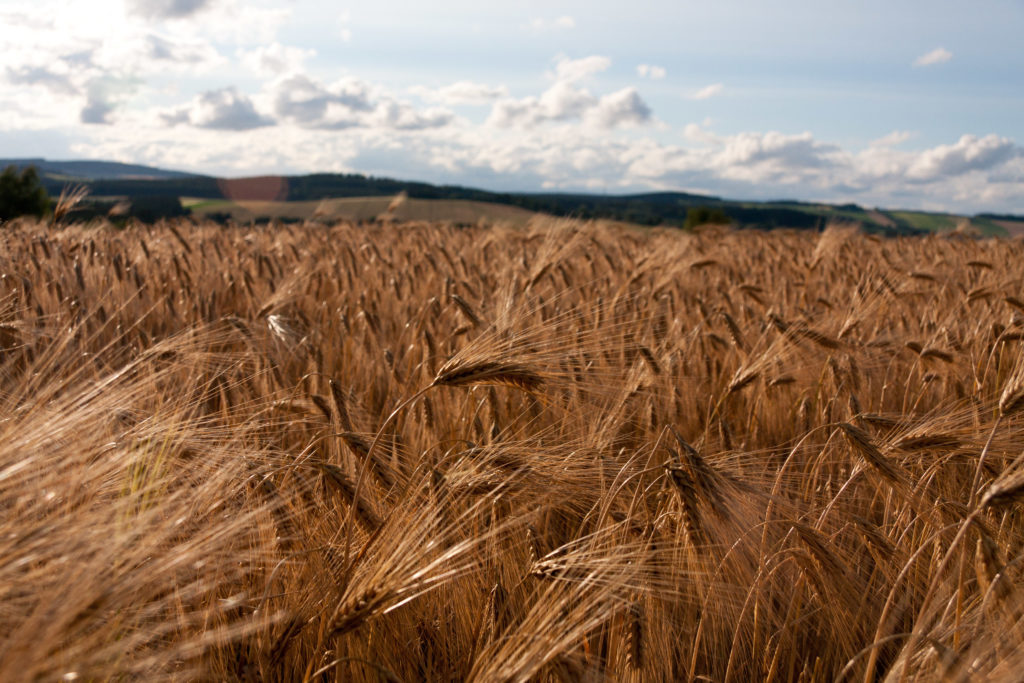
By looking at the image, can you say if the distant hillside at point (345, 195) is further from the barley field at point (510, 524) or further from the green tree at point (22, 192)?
the barley field at point (510, 524)

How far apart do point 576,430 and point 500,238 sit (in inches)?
214

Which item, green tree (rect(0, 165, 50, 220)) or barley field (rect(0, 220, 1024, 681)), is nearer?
barley field (rect(0, 220, 1024, 681))

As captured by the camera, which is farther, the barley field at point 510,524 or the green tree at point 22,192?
the green tree at point 22,192

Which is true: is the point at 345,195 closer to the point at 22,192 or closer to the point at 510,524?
the point at 22,192

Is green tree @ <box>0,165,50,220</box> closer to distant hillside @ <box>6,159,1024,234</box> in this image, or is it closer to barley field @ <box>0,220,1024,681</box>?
distant hillside @ <box>6,159,1024,234</box>

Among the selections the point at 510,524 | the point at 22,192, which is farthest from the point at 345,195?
the point at 510,524

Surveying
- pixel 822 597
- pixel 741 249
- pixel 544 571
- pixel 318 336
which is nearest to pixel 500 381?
pixel 544 571

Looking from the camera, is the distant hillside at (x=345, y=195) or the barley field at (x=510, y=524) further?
the distant hillside at (x=345, y=195)

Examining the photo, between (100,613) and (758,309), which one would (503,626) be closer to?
(100,613)

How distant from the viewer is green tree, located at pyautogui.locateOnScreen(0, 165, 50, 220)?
37.9m

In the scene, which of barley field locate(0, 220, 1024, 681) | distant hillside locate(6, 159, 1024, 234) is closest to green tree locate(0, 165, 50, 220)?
distant hillside locate(6, 159, 1024, 234)

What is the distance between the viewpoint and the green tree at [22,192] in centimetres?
3788

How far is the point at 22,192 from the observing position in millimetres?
39062

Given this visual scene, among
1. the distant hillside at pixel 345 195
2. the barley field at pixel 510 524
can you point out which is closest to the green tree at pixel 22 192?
the distant hillside at pixel 345 195
